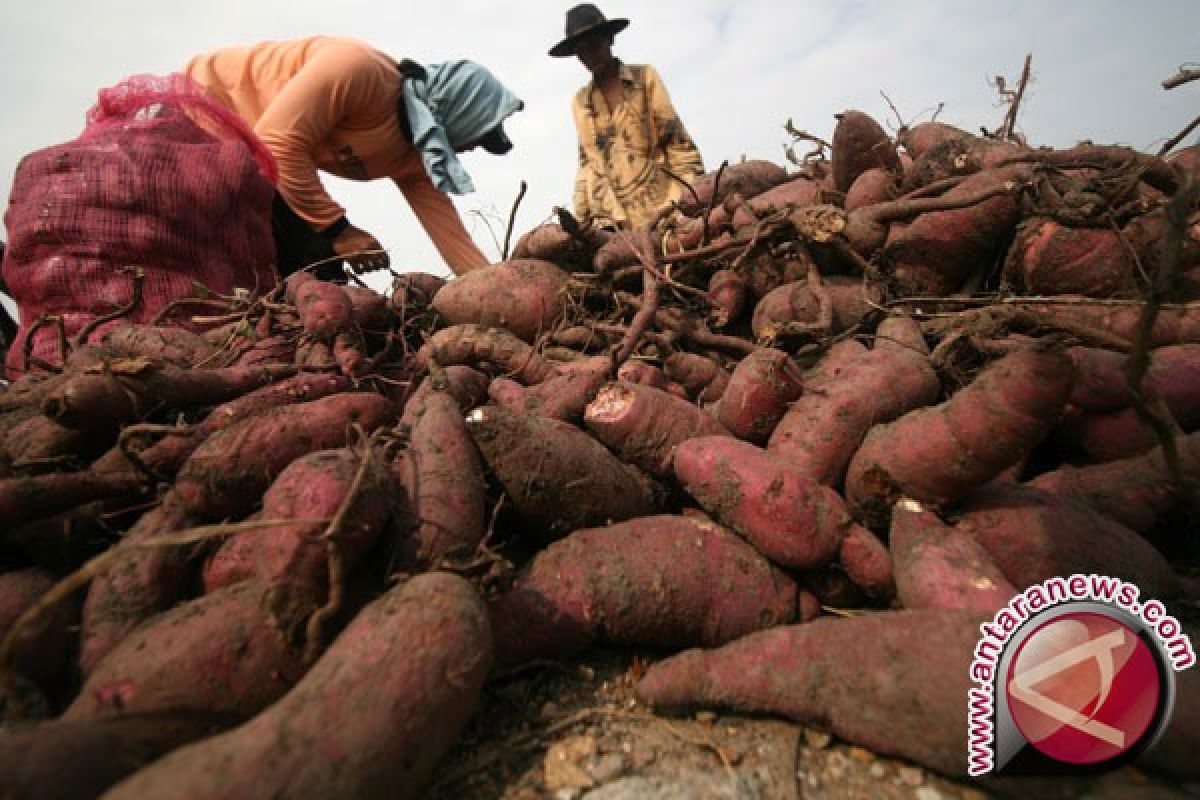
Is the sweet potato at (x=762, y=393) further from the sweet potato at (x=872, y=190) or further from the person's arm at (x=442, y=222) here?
the person's arm at (x=442, y=222)

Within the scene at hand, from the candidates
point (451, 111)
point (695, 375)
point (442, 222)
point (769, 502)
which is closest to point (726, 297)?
point (695, 375)

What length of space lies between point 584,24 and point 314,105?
265 centimetres

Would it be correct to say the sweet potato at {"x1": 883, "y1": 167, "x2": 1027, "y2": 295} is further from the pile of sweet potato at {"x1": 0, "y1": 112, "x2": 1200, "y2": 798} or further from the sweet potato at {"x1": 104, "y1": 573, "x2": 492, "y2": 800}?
the sweet potato at {"x1": 104, "y1": 573, "x2": 492, "y2": 800}

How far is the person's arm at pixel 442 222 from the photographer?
226 inches

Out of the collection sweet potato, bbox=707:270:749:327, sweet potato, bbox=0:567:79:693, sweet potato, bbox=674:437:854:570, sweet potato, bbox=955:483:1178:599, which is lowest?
sweet potato, bbox=955:483:1178:599

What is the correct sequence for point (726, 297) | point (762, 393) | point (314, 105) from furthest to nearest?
point (314, 105) → point (726, 297) → point (762, 393)

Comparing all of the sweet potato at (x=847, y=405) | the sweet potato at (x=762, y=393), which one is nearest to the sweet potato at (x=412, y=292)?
the sweet potato at (x=762, y=393)

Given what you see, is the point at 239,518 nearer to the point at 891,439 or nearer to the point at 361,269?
the point at 891,439

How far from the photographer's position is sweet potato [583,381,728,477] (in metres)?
1.89

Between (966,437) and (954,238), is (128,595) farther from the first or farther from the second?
(954,238)

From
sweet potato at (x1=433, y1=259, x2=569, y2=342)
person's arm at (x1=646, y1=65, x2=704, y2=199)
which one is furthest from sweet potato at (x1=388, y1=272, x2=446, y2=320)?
person's arm at (x1=646, y1=65, x2=704, y2=199)

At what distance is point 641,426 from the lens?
190 cm

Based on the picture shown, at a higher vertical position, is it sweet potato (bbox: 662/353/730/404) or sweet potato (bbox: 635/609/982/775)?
sweet potato (bbox: 662/353/730/404)

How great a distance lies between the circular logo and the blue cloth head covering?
4.93 m
